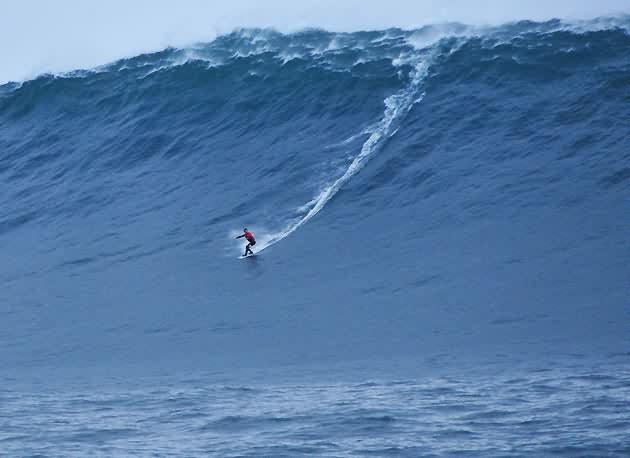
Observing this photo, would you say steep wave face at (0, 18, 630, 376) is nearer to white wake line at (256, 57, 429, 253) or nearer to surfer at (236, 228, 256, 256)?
white wake line at (256, 57, 429, 253)

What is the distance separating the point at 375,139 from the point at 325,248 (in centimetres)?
662

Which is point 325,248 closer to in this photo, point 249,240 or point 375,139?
point 249,240

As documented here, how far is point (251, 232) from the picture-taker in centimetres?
3206

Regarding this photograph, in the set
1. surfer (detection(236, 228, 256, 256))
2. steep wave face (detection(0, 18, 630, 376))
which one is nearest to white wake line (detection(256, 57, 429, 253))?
steep wave face (detection(0, 18, 630, 376))

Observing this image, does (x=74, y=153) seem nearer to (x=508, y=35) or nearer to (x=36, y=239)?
(x=36, y=239)

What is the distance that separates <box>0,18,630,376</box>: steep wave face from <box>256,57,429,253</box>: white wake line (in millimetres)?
76

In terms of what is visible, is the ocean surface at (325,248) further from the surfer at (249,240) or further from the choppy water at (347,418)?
the surfer at (249,240)

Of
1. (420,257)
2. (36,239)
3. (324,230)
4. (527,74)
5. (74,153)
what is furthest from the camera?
(74,153)

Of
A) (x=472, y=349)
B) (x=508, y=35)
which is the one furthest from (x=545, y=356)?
(x=508, y=35)

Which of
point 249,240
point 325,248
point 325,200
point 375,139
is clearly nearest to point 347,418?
point 325,248

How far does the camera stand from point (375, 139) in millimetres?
35406

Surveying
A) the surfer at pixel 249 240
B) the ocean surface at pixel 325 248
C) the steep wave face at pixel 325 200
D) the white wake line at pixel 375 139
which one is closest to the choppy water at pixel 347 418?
the ocean surface at pixel 325 248

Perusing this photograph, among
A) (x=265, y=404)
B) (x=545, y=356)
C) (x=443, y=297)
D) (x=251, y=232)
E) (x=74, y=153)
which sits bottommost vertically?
(x=265, y=404)

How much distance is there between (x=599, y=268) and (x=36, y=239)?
18.4 meters
